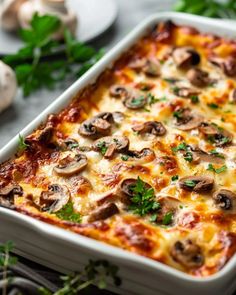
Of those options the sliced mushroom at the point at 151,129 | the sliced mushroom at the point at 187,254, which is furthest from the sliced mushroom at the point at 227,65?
the sliced mushroom at the point at 187,254

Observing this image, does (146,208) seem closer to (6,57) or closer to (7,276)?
(7,276)

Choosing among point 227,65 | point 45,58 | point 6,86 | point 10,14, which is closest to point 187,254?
point 227,65

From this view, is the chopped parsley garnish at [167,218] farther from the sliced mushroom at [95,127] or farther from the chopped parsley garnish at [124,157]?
the sliced mushroom at [95,127]

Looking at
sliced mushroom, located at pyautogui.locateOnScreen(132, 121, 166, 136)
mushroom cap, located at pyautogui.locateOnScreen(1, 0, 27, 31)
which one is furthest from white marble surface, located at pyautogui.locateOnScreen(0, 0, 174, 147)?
sliced mushroom, located at pyautogui.locateOnScreen(132, 121, 166, 136)

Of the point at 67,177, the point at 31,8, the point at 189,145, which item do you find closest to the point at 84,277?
the point at 67,177

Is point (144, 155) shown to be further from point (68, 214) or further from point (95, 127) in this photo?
point (68, 214)

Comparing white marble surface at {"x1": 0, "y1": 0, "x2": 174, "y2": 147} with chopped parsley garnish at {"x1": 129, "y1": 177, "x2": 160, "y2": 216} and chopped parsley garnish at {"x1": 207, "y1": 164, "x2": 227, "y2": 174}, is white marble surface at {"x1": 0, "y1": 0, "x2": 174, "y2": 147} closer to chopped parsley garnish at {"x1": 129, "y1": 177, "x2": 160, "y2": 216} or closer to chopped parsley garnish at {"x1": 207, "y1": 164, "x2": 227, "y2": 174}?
chopped parsley garnish at {"x1": 129, "y1": 177, "x2": 160, "y2": 216}

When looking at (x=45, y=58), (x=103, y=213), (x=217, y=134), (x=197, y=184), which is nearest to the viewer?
(x=103, y=213)
